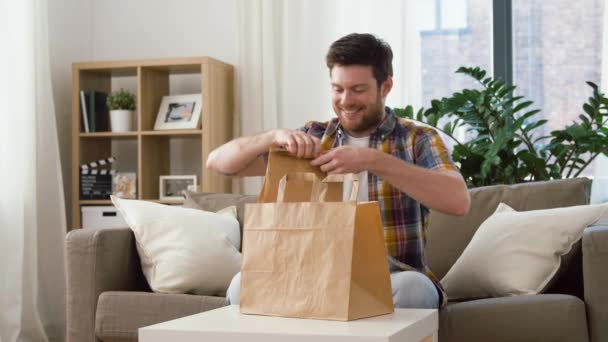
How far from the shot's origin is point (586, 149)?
3.22m

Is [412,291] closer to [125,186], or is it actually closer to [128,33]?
[125,186]

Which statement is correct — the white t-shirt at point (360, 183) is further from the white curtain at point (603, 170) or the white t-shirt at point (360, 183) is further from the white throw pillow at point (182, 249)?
the white curtain at point (603, 170)

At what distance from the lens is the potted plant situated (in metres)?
4.26

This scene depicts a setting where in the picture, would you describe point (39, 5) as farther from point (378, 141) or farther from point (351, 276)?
point (351, 276)

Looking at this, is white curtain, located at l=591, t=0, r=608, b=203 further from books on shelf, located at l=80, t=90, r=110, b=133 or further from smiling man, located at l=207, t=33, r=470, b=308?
books on shelf, located at l=80, t=90, r=110, b=133

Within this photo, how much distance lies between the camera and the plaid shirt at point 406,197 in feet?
6.97

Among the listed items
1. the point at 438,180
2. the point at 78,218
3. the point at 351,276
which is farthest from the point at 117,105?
the point at 351,276

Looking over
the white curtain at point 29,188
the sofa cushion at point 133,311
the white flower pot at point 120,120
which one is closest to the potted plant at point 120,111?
the white flower pot at point 120,120

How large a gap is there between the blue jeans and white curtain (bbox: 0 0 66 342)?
87.1 inches

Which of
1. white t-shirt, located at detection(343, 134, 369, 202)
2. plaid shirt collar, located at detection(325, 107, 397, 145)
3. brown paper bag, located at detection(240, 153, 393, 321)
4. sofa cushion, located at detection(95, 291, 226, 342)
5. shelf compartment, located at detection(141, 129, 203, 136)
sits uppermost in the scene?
shelf compartment, located at detection(141, 129, 203, 136)

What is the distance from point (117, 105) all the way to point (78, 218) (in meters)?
0.59

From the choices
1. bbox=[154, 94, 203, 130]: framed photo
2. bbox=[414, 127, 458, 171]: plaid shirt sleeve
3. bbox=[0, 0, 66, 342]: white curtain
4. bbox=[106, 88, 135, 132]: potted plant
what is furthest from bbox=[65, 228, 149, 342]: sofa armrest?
bbox=[106, 88, 135, 132]: potted plant

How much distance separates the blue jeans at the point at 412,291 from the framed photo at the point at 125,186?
7.83ft

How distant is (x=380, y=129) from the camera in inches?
87.4
